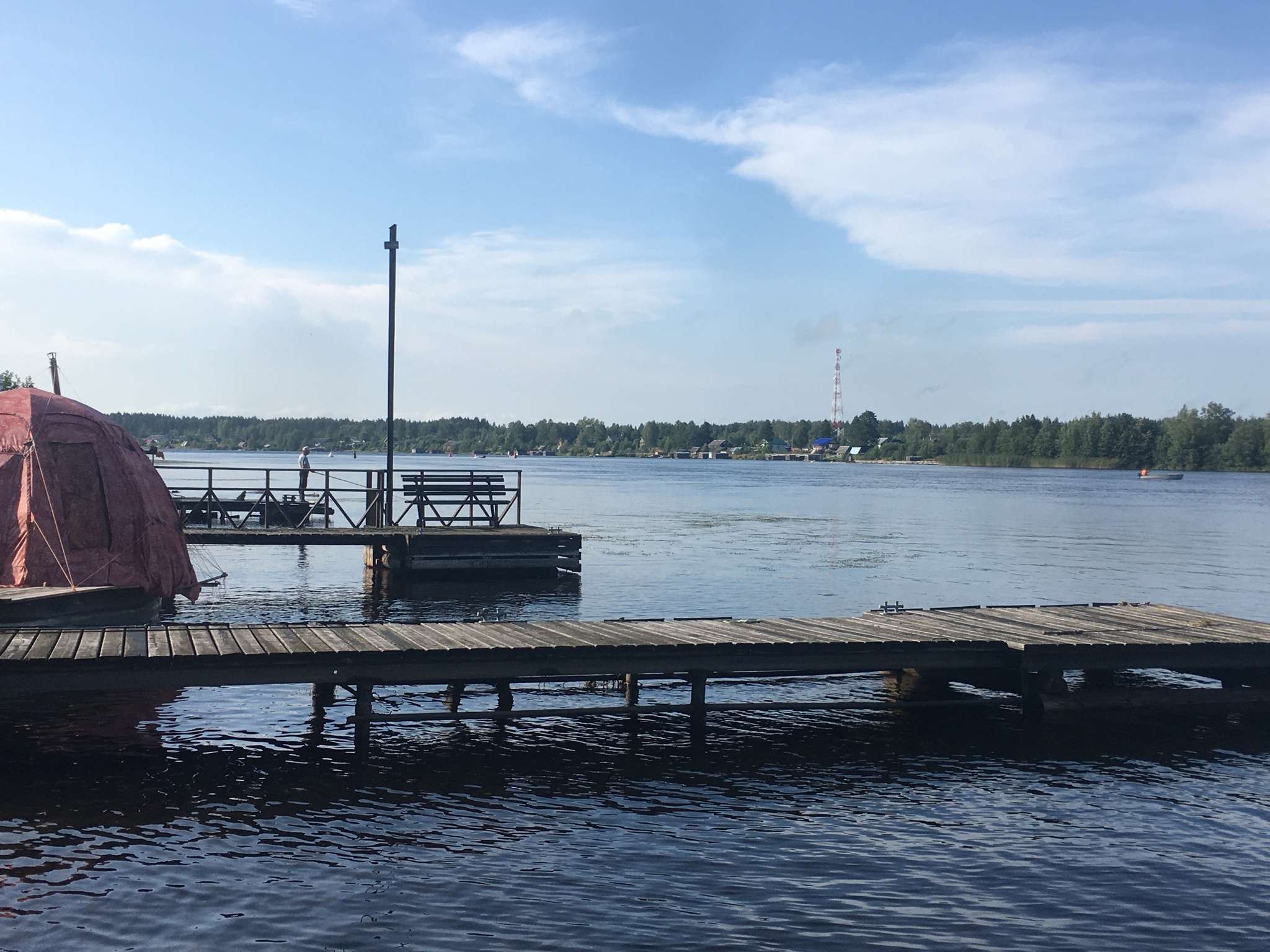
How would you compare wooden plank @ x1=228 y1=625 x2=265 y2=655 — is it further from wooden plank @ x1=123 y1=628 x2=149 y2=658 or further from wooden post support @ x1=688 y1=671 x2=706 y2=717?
wooden post support @ x1=688 y1=671 x2=706 y2=717

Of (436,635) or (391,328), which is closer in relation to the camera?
(436,635)

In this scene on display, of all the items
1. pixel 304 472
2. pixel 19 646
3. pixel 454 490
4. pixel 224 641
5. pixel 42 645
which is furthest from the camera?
pixel 304 472

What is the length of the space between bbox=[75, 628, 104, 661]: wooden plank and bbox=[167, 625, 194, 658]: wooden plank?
2.60 feet

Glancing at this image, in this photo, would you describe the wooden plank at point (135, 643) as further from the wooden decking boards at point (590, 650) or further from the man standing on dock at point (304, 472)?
the man standing on dock at point (304, 472)

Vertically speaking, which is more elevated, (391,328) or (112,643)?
(391,328)

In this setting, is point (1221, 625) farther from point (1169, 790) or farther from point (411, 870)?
point (411, 870)

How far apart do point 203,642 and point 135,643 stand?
76 centimetres

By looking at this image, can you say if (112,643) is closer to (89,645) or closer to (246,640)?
(89,645)

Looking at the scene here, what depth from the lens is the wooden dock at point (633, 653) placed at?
12.8 m

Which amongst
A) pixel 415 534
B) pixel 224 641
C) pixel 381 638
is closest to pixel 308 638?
pixel 381 638

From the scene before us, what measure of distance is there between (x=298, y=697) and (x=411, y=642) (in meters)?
3.65

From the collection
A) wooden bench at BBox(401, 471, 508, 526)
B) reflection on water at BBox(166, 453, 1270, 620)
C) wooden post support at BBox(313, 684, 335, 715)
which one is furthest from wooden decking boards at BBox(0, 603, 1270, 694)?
wooden bench at BBox(401, 471, 508, 526)

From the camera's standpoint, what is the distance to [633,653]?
14453mm

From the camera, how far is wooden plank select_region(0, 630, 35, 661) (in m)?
12.2
